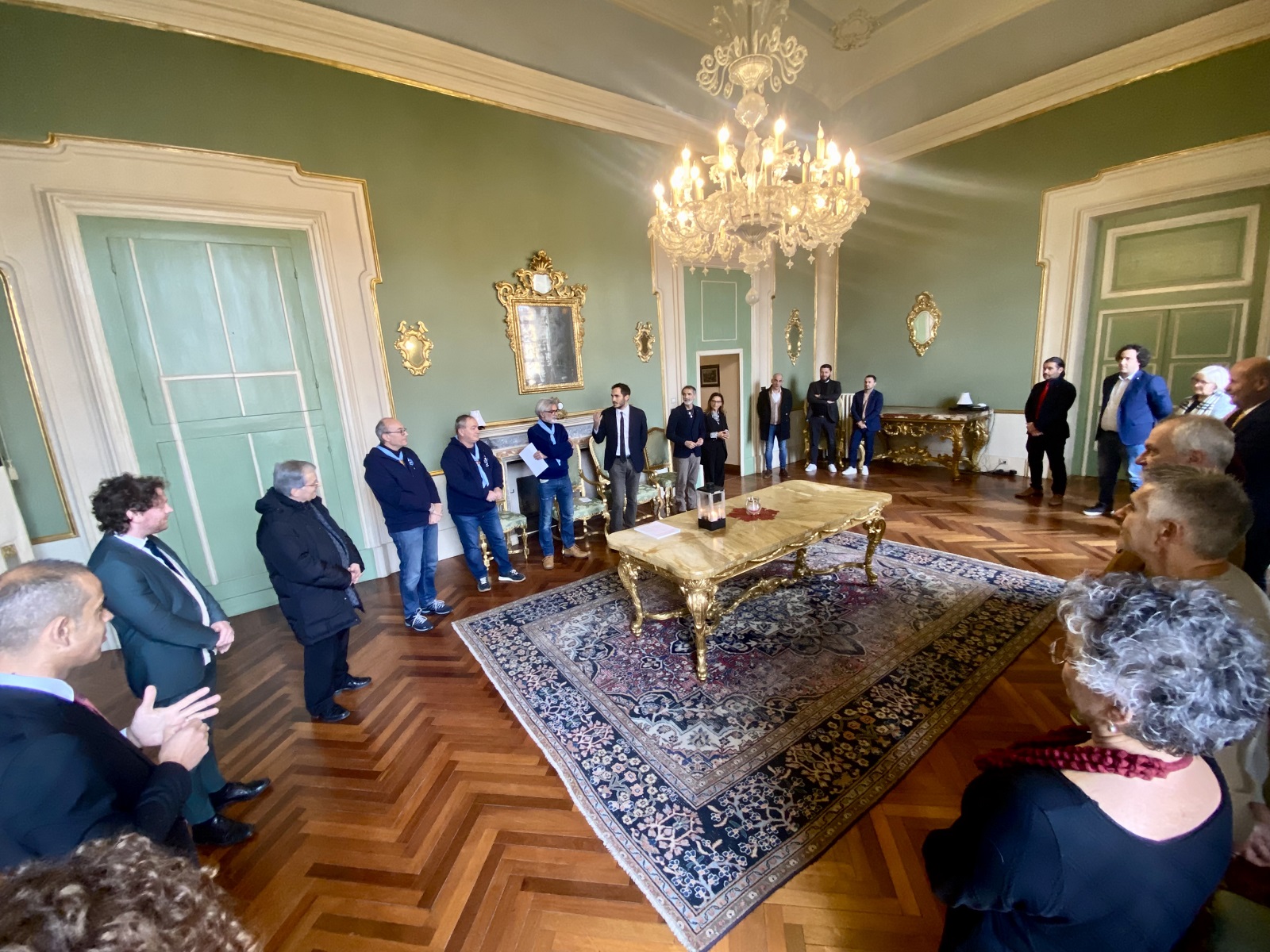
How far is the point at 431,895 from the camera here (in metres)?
1.72

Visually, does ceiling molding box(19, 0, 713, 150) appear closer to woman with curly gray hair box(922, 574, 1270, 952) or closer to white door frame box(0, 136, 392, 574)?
white door frame box(0, 136, 392, 574)

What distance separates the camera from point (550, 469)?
455 centimetres

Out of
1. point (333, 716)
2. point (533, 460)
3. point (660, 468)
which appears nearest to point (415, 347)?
point (533, 460)

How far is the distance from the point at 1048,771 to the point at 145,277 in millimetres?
5176

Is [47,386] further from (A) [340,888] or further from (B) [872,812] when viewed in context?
(B) [872,812]

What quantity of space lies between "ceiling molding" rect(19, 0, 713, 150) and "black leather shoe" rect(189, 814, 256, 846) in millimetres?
4708

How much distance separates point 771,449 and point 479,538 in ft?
15.8

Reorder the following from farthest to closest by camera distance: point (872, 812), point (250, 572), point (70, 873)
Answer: point (250, 572) → point (872, 812) → point (70, 873)

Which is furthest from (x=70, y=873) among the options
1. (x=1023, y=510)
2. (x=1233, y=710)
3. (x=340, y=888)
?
(x=1023, y=510)

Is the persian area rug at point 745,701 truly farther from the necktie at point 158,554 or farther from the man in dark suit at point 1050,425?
the man in dark suit at point 1050,425

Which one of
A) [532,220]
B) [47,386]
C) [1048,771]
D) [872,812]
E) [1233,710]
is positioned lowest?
[872,812]

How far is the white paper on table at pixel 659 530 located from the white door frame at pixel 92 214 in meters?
3.38

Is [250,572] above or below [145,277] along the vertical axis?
below

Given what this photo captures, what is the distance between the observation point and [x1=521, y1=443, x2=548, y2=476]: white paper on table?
447 centimetres
